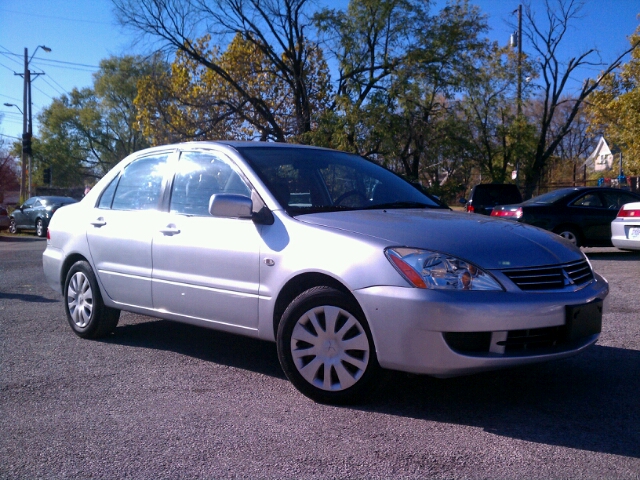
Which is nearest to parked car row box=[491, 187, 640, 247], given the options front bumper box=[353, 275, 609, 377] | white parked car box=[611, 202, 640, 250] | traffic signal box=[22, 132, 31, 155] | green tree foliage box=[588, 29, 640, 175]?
white parked car box=[611, 202, 640, 250]

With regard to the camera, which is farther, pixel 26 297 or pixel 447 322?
pixel 26 297

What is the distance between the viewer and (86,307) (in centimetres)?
596

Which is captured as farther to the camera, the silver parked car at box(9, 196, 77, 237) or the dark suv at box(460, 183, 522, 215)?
the silver parked car at box(9, 196, 77, 237)

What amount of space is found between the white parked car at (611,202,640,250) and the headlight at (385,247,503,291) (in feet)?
27.0

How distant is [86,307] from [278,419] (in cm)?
281

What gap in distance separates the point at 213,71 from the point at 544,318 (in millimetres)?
25414

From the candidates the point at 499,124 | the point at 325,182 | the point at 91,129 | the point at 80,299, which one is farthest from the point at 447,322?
the point at 91,129

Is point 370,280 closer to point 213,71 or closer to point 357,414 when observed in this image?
point 357,414

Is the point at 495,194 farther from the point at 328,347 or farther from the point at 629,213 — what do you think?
the point at 328,347

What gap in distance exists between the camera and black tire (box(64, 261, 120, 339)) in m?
5.87

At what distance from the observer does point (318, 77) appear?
1090 inches

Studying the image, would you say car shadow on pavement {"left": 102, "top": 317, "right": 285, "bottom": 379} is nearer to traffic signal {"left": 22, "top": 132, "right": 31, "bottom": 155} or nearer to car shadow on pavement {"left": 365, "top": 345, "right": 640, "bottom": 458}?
car shadow on pavement {"left": 365, "top": 345, "right": 640, "bottom": 458}

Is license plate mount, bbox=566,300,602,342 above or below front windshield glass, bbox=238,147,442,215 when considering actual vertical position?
below

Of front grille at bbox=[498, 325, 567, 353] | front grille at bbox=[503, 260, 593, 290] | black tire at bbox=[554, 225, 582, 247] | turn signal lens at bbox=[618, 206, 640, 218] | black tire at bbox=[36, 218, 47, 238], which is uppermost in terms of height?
turn signal lens at bbox=[618, 206, 640, 218]
